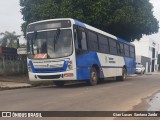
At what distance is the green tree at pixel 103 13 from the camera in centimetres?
2564

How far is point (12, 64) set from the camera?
82.2 ft

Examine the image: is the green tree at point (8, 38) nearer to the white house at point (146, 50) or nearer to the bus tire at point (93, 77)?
the white house at point (146, 50)

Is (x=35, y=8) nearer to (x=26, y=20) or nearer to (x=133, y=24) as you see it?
(x=26, y=20)

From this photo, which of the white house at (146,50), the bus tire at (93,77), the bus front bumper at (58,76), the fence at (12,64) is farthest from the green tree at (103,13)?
the white house at (146,50)

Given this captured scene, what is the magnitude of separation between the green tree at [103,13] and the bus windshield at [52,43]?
9114 mm

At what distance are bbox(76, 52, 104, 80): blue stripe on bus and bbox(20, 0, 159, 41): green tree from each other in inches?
289

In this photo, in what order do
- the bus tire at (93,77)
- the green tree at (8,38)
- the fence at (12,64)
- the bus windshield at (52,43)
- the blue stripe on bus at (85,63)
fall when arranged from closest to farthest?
1. the bus windshield at (52,43)
2. the blue stripe on bus at (85,63)
3. the bus tire at (93,77)
4. the fence at (12,64)
5. the green tree at (8,38)

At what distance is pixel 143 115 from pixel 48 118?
2.33 meters

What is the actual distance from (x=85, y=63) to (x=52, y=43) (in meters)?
2.17

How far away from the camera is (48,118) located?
26.1 ft

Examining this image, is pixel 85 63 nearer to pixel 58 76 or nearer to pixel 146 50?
pixel 58 76

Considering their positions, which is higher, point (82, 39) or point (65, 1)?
point (65, 1)

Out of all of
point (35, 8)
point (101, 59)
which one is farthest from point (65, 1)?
point (101, 59)

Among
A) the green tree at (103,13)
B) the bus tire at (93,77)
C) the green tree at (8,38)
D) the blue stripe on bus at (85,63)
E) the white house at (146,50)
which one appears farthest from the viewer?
the white house at (146,50)
